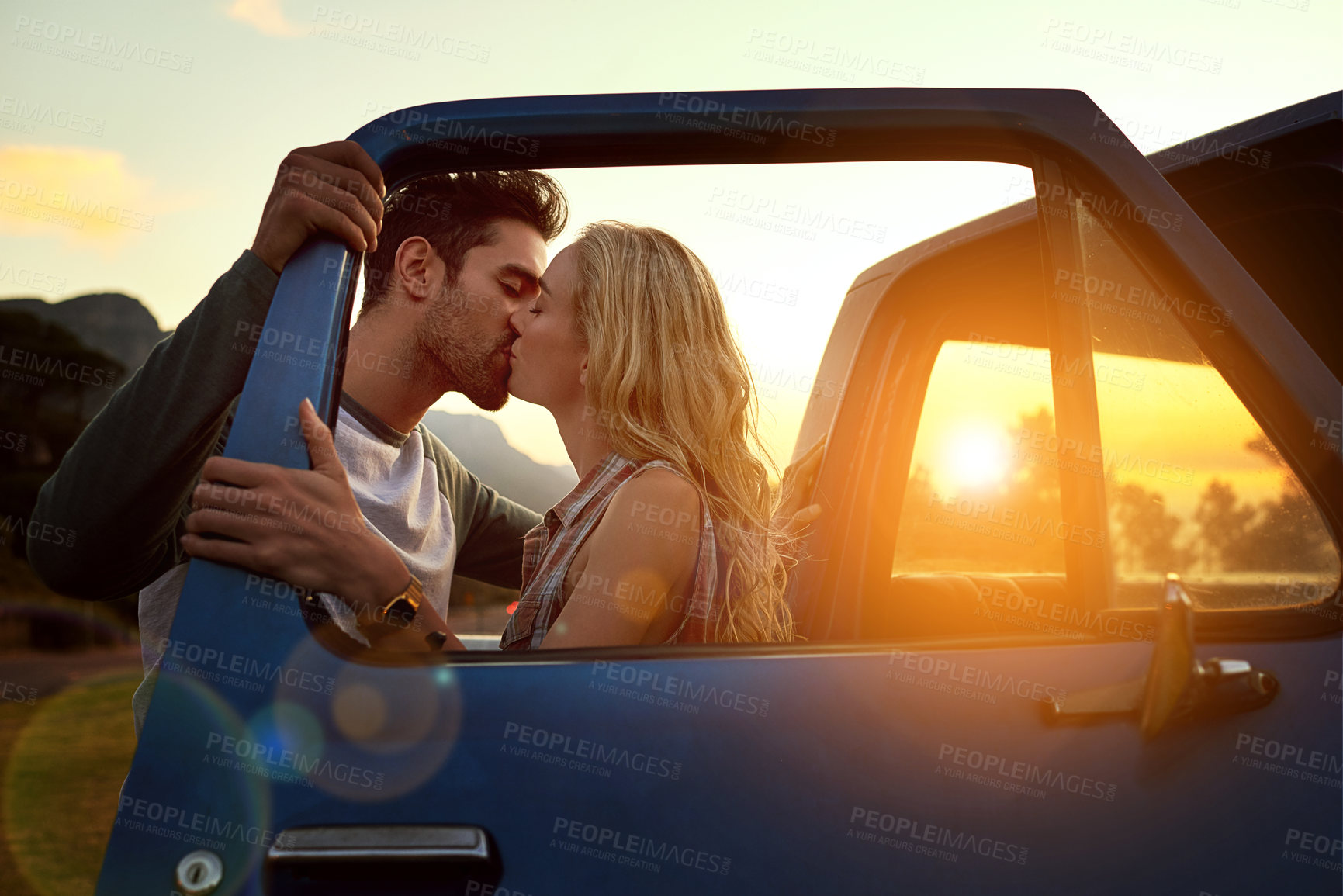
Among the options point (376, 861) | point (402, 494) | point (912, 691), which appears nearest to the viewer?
point (376, 861)

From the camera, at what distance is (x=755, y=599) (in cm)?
168

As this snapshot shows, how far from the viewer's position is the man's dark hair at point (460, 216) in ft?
9.16

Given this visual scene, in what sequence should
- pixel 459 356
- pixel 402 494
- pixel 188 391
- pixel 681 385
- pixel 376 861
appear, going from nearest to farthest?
pixel 376 861
pixel 188 391
pixel 681 385
pixel 402 494
pixel 459 356

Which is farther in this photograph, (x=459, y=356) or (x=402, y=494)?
(x=459, y=356)

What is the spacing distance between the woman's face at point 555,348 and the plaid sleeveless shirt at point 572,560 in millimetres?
A: 289

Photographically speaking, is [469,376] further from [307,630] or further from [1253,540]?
[1253,540]

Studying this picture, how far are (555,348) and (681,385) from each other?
0.35m

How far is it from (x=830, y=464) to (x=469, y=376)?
1.27 m

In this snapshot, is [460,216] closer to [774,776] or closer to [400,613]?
[400,613]

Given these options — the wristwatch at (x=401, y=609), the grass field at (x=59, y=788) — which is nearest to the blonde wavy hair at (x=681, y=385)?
the wristwatch at (x=401, y=609)

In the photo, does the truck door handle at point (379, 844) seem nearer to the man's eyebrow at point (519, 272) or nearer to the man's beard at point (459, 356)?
the man's beard at point (459, 356)

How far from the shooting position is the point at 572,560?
5.19ft

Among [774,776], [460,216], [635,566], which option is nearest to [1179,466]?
[774,776]

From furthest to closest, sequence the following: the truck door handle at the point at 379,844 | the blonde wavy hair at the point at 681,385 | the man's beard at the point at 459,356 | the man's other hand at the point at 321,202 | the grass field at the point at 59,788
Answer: the grass field at the point at 59,788, the man's beard at the point at 459,356, the blonde wavy hair at the point at 681,385, the man's other hand at the point at 321,202, the truck door handle at the point at 379,844
